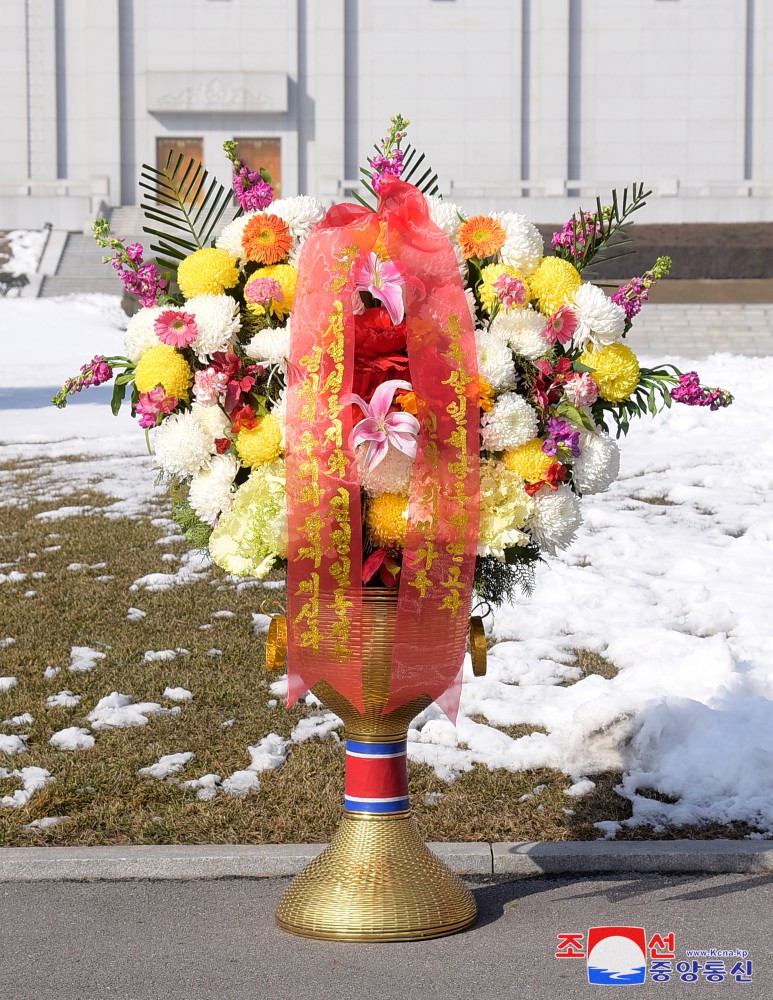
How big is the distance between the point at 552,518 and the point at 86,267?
3241cm

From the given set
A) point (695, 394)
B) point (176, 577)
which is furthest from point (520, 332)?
point (176, 577)

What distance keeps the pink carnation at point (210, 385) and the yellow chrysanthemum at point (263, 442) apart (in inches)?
6.2

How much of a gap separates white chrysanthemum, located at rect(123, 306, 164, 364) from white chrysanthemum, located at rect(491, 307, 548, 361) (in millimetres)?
1109

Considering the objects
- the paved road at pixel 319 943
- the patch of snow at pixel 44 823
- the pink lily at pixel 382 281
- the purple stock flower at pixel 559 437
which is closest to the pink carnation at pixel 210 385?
the pink lily at pixel 382 281

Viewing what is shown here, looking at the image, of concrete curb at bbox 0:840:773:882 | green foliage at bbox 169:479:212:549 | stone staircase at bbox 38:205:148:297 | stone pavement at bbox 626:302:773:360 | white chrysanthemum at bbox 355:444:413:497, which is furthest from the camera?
stone staircase at bbox 38:205:148:297

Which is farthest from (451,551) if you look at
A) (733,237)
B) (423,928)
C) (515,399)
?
(733,237)

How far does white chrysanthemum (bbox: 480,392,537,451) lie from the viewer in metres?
3.94

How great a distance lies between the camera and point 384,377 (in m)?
3.92

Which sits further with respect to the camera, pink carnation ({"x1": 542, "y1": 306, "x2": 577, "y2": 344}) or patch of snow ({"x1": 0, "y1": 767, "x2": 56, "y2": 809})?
patch of snow ({"x1": 0, "y1": 767, "x2": 56, "y2": 809})

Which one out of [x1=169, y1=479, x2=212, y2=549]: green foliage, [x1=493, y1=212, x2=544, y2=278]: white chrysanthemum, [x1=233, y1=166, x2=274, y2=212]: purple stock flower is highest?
[x1=233, y1=166, x2=274, y2=212]: purple stock flower

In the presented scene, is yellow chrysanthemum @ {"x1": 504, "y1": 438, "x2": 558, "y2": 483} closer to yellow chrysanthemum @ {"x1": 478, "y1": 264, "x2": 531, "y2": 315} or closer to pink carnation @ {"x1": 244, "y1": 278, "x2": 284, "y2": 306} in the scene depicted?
yellow chrysanthemum @ {"x1": 478, "y1": 264, "x2": 531, "y2": 315}

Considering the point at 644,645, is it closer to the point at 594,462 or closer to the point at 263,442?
the point at 594,462

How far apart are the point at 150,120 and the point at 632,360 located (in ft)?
132

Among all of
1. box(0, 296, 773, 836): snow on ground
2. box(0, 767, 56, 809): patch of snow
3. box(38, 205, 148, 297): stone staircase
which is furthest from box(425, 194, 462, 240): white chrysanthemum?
box(38, 205, 148, 297): stone staircase
